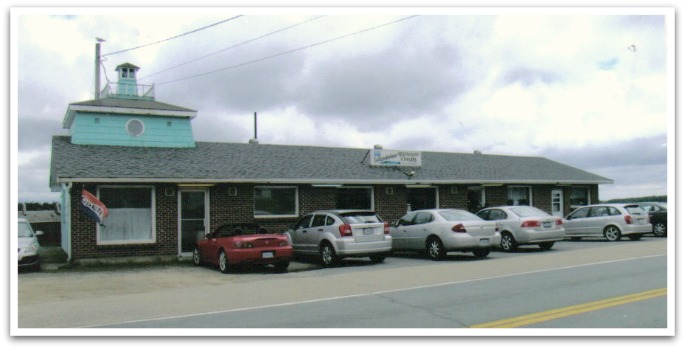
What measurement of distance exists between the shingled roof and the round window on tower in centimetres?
72

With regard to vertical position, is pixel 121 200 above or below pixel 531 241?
above

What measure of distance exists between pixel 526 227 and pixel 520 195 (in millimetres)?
9318

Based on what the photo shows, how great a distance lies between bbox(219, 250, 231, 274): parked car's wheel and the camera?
1547 centimetres

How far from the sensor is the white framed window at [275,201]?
20781 millimetres

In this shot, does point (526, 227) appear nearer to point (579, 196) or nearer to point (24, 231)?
point (579, 196)

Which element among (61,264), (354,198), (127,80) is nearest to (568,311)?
(61,264)

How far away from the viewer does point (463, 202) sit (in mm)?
25672

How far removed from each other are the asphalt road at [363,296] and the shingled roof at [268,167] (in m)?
3.61

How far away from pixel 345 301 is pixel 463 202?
1601cm

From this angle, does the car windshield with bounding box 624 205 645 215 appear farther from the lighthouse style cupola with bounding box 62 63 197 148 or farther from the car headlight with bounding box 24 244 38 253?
the car headlight with bounding box 24 244 38 253

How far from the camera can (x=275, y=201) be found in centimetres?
2119
